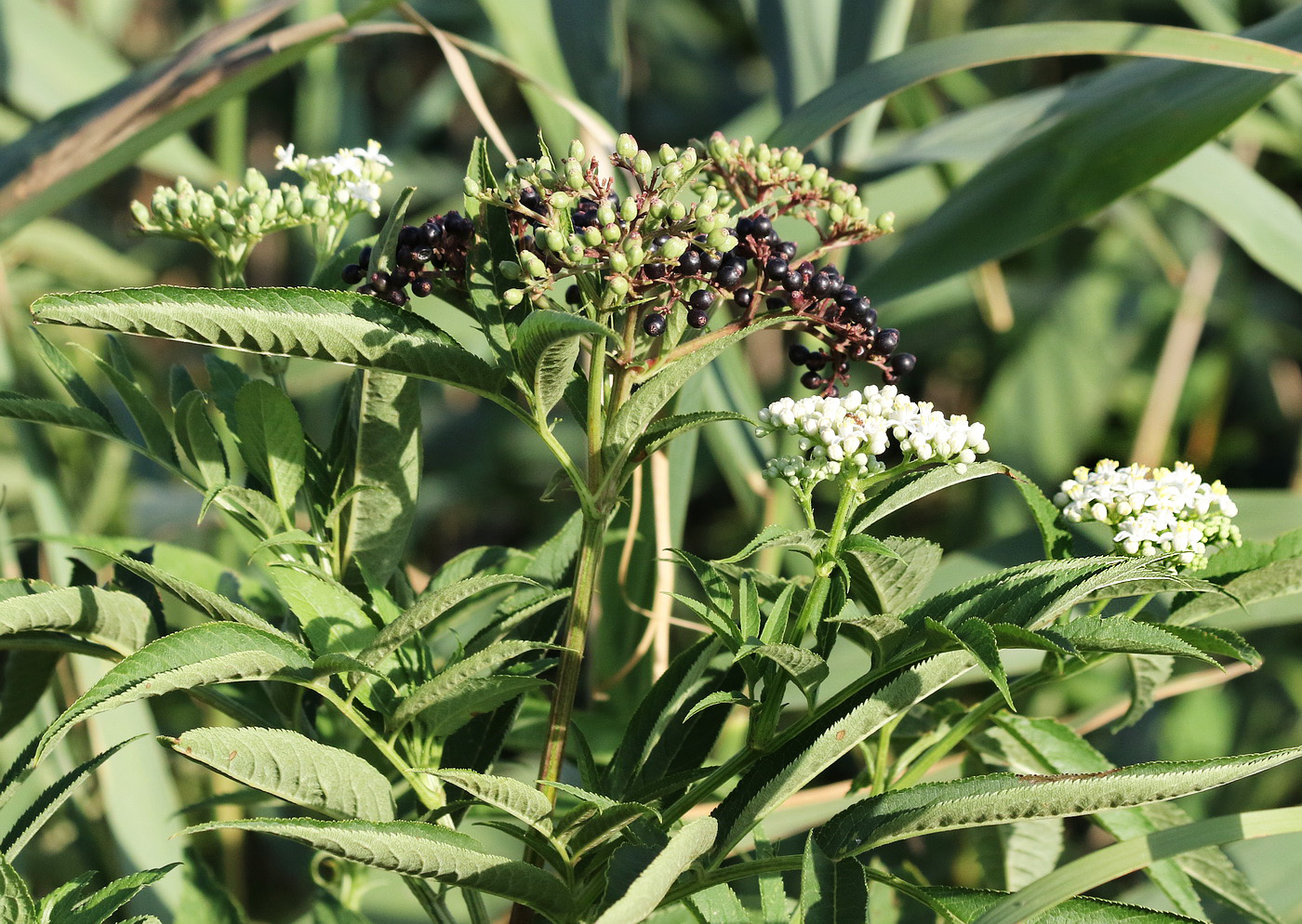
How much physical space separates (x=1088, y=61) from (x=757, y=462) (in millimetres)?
1836

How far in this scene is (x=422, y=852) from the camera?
1.48ft

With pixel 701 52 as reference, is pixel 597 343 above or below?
below

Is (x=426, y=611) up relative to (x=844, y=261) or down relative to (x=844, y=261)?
down

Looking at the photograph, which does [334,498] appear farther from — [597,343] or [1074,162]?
[1074,162]

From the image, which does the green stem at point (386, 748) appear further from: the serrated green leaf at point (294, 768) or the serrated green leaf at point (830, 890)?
the serrated green leaf at point (830, 890)

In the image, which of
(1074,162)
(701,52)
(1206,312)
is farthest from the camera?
(701,52)

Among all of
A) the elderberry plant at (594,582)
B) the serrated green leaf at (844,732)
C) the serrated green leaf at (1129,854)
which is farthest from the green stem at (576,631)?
the serrated green leaf at (1129,854)

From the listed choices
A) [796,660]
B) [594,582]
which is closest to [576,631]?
[594,582]

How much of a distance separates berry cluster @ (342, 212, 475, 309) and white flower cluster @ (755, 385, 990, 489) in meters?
0.17

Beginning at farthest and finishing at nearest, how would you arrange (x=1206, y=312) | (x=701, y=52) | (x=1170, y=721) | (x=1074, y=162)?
1. (x=701, y=52)
2. (x=1206, y=312)
3. (x=1170, y=721)
4. (x=1074, y=162)

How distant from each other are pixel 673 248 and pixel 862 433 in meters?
0.12

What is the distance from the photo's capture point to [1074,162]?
3.09ft

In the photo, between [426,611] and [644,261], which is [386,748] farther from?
[644,261]

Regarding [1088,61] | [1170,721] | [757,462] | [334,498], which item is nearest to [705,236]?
[334,498]
